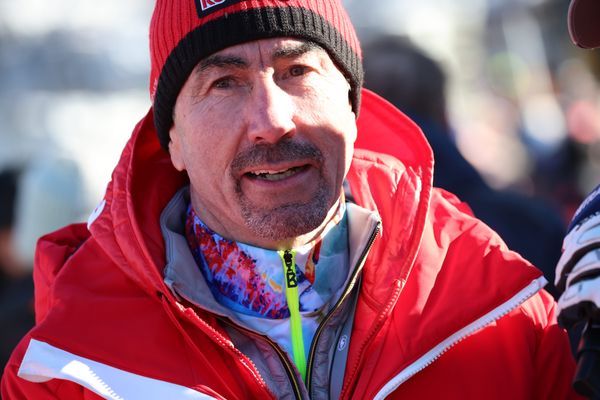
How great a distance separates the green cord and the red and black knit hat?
55 cm

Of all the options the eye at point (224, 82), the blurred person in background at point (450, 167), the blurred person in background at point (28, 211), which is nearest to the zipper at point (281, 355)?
the eye at point (224, 82)

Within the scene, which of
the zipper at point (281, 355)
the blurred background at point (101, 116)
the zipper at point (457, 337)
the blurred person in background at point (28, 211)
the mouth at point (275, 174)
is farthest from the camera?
the blurred background at point (101, 116)

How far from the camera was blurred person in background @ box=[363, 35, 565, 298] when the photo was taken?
4.15m

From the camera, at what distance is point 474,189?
171 inches

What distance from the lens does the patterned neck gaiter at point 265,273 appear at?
9.19ft

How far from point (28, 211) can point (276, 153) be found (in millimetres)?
2937

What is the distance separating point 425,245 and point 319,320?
36 centimetres

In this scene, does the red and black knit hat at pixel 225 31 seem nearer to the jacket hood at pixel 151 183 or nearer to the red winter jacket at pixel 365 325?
the jacket hood at pixel 151 183

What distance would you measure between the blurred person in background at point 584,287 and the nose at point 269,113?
2.63 ft

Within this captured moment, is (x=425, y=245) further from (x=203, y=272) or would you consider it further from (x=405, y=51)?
(x=405, y=51)

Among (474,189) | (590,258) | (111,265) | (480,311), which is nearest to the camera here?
(590,258)

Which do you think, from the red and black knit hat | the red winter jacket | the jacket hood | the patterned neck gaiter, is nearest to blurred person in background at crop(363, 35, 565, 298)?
the jacket hood

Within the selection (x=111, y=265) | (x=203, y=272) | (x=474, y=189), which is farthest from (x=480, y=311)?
(x=474, y=189)

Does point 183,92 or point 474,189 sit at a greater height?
point 183,92
